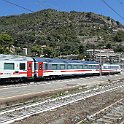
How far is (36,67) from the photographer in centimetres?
4112

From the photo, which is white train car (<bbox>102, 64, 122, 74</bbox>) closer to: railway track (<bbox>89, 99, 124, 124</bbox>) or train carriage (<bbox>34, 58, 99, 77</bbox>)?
train carriage (<bbox>34, 58, 99, 77</bbox>)

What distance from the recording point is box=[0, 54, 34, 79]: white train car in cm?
3412

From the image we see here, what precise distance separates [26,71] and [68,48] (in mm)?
90592

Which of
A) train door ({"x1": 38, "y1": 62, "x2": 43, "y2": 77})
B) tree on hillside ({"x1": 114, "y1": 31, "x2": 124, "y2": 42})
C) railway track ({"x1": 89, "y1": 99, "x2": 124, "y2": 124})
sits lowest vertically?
railway track ({"x1": 89, "y1": 99, "x2": 124, "y2": 124})

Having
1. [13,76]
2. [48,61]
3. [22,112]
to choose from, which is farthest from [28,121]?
[48,61]

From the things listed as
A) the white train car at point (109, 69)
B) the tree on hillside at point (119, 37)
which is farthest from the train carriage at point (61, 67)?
the tree on hillside at point (119, 37)

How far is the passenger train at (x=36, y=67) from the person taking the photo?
34.8 meters

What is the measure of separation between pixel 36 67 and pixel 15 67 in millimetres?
5194

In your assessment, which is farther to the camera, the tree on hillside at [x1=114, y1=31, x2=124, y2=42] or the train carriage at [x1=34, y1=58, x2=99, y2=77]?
the tree on hillside at [x1=114, y1=31, x2=124, y2=42]

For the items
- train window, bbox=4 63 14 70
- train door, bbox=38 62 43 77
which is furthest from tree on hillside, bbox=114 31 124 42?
train window, bbox=4 63 14 70

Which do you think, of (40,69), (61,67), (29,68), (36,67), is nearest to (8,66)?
(29,68)

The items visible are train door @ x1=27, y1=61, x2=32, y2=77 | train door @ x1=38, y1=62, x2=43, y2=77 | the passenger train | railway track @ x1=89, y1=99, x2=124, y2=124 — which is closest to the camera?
railway track @ x1=89, y1=99, x2=124, y2=124

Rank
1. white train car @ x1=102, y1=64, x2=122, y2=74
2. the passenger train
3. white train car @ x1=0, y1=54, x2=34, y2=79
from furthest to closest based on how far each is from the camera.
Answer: white train car @ x1=102, y1=64, x2=122, y2=74, the passenger train, white train car @ x1=0, y1=54, x2=34, y2=79

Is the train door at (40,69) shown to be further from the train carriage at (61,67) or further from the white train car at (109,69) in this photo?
the white train car at (109,69)
